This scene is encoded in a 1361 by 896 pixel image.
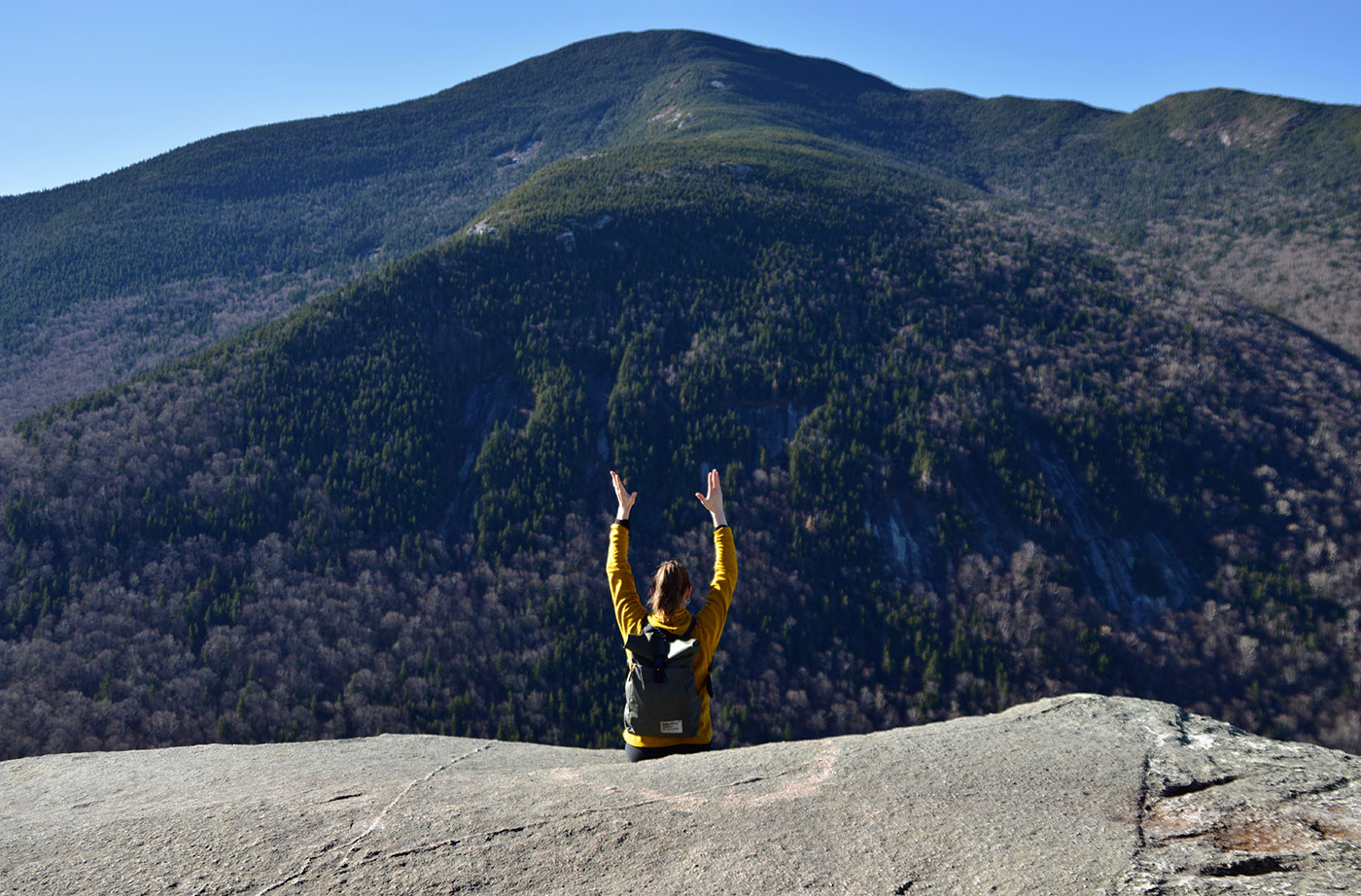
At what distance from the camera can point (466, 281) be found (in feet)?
385

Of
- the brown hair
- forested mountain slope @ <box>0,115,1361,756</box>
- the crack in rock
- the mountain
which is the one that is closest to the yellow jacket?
the brown hair

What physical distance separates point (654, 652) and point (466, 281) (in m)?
117

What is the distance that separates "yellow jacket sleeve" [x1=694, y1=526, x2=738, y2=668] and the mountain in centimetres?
6431

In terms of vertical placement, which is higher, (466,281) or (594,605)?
(466,281)

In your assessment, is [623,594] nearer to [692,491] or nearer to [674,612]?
[674,612]

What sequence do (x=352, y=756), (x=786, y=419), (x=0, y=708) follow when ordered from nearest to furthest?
1. (x=352, y=756)
2. (x=0, y=708)
3. (x=786, y=419)

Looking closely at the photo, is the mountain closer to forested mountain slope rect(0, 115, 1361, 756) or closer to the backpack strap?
forested mountain slope rect(0, 115, 1361, 756)

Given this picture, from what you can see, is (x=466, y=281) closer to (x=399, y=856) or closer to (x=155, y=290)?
(x=155, y=290)

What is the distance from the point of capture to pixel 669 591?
804 cm

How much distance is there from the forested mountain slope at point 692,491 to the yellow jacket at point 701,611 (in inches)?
2466

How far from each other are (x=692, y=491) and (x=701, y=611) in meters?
85.9

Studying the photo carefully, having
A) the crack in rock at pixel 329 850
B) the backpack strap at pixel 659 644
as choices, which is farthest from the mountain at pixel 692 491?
the backpack strap at pixel 659 644

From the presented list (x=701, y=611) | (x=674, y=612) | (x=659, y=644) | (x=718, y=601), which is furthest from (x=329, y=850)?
(x=718, y=601)

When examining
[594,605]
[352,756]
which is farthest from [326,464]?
[352,756]
